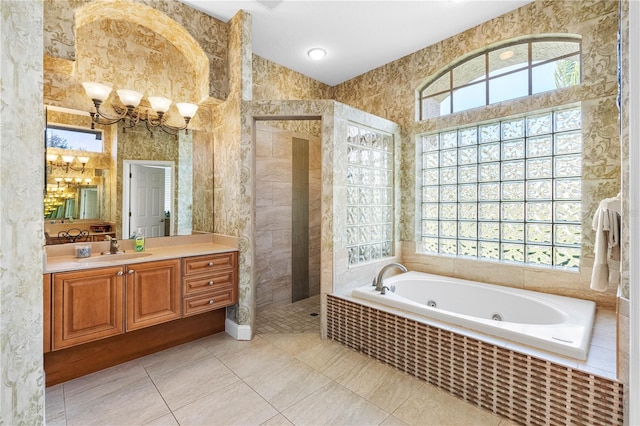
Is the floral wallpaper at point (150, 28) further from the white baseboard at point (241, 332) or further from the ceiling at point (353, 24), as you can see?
the white baseboard at point (241, 332)

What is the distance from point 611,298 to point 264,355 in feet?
8.86

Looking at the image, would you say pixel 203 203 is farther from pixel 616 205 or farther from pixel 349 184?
pixel 616 205

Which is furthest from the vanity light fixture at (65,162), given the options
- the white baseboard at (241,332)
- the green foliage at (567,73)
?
the green foliage at (567,73)

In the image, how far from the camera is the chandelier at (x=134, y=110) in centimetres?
230

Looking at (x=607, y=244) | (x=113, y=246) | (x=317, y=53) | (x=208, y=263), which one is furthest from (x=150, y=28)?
(x=607, y=244)

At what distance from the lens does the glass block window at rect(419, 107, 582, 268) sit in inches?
96.7

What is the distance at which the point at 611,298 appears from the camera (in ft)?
7.23

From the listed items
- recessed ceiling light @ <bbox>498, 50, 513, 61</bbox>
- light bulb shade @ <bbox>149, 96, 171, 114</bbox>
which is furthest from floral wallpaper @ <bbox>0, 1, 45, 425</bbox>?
recessed ceiling light @ <bbox>498, 50, 513, 61</bbox>

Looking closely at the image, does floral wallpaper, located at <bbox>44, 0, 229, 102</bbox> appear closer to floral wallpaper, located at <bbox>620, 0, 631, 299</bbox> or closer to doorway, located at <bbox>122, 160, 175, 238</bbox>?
doorway, located at <bbox>122, 160, 175, 238</bbox>

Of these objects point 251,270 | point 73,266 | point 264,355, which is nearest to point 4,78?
point 73,266

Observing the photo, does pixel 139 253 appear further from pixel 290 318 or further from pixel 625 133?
pixel 625 133

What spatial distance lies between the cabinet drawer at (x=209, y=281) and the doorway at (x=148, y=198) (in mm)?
641

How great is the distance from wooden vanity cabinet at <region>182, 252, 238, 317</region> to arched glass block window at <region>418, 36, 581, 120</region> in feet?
8.63

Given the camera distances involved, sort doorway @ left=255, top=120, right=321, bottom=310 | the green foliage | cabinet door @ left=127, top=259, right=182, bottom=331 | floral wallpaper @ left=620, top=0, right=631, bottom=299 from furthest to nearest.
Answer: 1. doorway @ left=255, top=120, right=321, bottom=310
2. the green foliage
3. cabinet door @ left=127, top=259, right=182, bottom=331
4. floral wallpaper @ left=620, top=0, right=631, bottom=299
